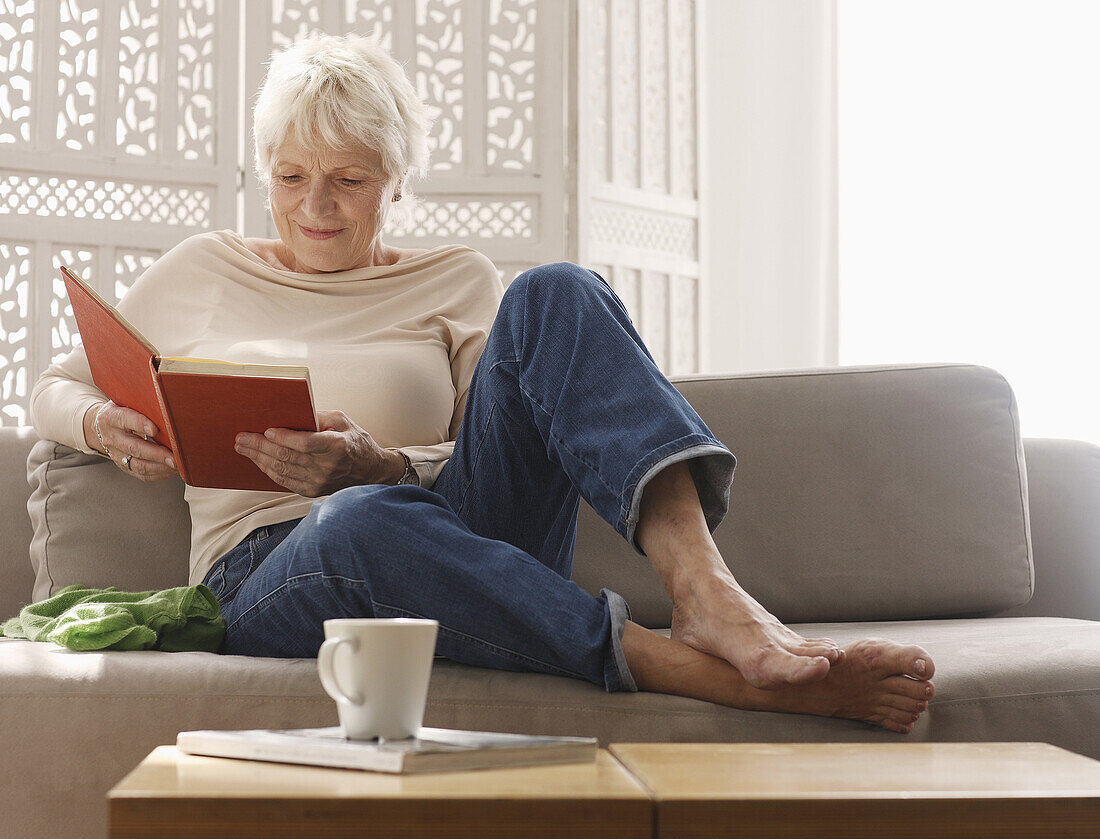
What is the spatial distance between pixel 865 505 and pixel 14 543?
123 cm

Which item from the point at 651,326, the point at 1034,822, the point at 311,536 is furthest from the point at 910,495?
the point at 651,326

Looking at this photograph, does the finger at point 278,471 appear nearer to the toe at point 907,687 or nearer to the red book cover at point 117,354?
the red book cover at point 117,354

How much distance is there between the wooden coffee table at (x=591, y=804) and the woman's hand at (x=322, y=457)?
0.61 metres

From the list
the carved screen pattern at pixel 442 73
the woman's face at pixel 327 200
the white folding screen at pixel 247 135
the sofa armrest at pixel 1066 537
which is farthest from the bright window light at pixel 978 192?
the woman's face at pixel 327 200

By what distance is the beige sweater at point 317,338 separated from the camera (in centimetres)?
144

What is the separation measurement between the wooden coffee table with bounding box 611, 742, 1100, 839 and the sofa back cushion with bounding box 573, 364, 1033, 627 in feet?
3.10

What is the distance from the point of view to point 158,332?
157cm

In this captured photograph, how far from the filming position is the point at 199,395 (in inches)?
43.9

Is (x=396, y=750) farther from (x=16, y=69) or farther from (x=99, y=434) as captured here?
(x=16, y=69)

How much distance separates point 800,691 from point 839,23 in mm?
3304

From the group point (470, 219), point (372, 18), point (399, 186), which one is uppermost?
point (372, 18)

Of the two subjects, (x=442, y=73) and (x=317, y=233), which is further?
(x=442, y=73)

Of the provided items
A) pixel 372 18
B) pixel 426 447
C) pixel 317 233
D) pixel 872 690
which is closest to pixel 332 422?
pixel 426 447

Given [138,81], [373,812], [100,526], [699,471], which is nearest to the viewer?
[373,812]
